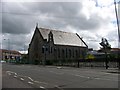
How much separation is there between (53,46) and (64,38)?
10.7 metres

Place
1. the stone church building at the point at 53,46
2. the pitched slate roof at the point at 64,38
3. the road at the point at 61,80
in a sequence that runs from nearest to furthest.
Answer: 1. the road at the point at 61,80
2. the stone church building at the point at 53,46
3. the pitched slate roof at the point at 64,38

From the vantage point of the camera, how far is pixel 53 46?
9850cm

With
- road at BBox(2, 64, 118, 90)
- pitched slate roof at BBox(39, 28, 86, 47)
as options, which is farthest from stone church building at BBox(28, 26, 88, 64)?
road at BBox(2, 64, 118, 90)

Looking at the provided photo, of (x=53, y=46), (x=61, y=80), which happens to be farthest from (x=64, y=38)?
(x=61, y=80)

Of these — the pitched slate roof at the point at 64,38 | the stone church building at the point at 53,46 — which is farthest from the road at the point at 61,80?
the pitched slate roof at the point at 64,38

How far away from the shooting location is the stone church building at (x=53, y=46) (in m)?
96.9

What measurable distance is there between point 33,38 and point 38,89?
9271cm

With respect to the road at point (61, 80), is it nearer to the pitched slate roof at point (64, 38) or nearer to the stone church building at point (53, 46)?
the stone church building at point (53, 46)

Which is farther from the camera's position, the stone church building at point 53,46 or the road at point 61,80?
the stone church building at point 53,46

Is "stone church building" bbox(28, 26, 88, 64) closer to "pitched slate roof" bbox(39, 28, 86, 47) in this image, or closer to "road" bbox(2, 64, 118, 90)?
"pitched slate roof" bbox(39, 28, 86, 47)

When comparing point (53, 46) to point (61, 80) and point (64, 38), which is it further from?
point (61, 80)

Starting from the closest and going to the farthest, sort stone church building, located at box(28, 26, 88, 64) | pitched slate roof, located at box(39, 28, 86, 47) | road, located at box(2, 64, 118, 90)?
road, located at box(2, 64, 118, 90), stone church building, located at box(28, 26, 88, 64), pitched slate roof, located at box(39, 28, 86, 47)

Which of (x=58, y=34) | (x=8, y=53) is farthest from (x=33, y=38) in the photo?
(x=8, y=53)

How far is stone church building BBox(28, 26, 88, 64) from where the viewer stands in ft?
318
